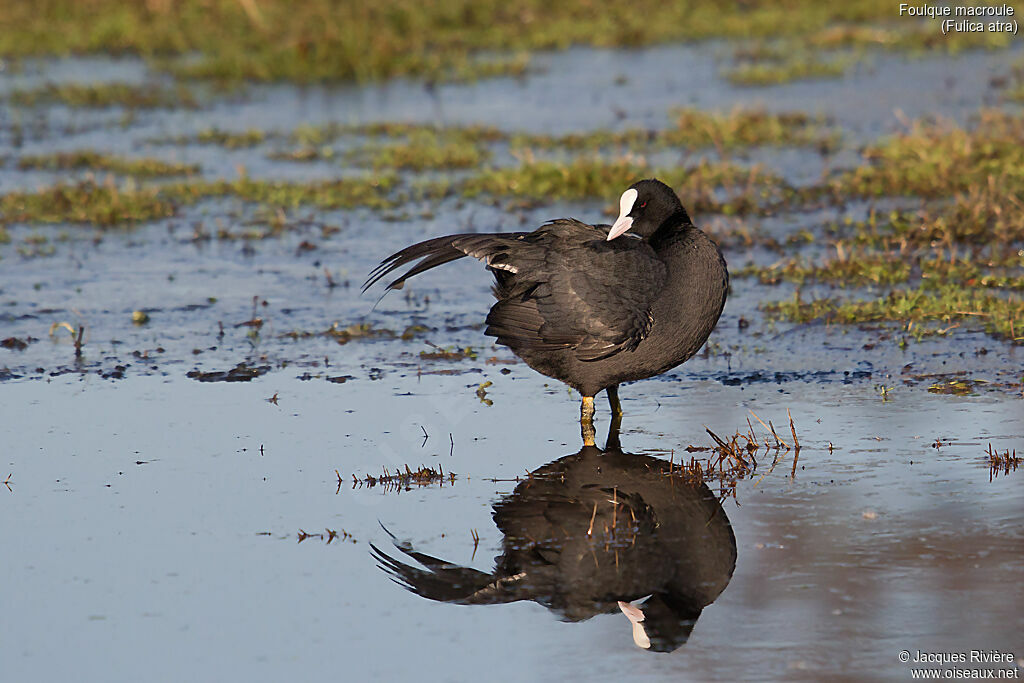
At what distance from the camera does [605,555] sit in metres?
5.49

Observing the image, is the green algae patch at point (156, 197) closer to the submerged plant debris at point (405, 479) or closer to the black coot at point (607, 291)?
the black coot at point (607, 291)

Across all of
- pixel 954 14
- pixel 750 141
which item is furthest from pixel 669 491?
pixel 954 14

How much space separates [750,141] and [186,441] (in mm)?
8599

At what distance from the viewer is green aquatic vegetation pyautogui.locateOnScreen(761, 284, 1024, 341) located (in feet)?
27.9

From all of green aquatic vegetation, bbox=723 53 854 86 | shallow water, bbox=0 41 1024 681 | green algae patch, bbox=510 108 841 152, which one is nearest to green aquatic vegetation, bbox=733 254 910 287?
shallow water, bbox=0 41 1024 681

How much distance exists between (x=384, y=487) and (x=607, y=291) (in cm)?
137

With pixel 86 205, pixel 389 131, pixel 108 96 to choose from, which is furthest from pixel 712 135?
pixel 108 96

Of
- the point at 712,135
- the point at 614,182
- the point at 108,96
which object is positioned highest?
the point at 108,96

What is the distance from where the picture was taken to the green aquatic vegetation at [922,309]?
8.52 m

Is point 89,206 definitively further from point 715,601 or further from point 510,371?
point 715,601

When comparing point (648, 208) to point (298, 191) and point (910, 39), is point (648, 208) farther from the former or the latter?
point (910, 39)

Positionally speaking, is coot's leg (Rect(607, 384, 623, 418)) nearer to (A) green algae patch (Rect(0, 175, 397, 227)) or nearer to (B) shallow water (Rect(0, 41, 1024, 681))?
(B) shallow water (Rect(0, 41, 1024, 681))

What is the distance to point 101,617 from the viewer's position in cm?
515

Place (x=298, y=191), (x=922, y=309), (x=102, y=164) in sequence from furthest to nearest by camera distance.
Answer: (x=102, y=164) → (x=298, y=191) → (x=922, y=309)
